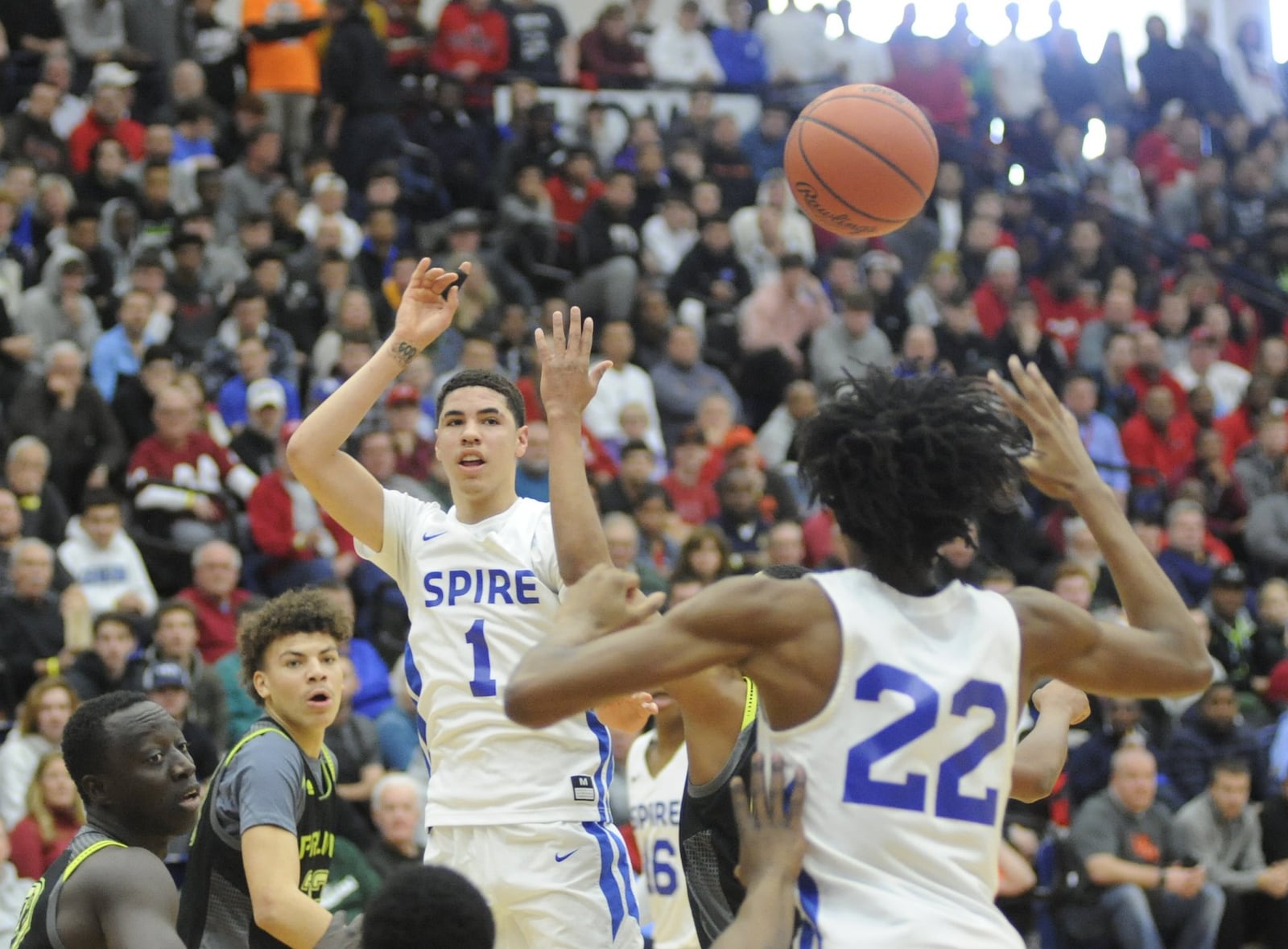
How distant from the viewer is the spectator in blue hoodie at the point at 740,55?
19.4 meters

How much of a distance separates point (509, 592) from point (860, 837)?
2096 millimetres

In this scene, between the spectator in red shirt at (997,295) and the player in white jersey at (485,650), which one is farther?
the spectator in red shirt at (997,295)

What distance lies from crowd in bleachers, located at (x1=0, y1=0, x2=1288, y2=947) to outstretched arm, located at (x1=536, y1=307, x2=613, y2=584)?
16.5 ft

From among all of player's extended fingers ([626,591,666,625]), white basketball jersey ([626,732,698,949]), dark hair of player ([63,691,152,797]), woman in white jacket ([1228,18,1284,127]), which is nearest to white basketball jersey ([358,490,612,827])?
dark hair of player ([63,691,152,797])

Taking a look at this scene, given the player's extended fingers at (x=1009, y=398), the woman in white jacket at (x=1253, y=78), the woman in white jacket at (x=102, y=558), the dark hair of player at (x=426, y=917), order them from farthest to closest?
the woman in white jacket at (x=1253, y=78)
the woman in white jacket at (x=102, y=558)
the player's extended fingers at (x=1009, y=398)
the dark hair of player at (x=426, y=917)

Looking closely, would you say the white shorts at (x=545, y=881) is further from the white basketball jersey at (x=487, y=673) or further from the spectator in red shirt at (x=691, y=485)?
the spectator in red shirt at (x=691, y=485)

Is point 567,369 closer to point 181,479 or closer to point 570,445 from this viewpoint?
point 570,445

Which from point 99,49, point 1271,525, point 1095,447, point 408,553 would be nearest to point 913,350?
point 1095,447

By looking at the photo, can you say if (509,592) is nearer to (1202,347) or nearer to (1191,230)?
(1202,347)

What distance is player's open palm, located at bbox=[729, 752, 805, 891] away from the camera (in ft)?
11.8

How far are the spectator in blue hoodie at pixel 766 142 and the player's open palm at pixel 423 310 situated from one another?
41.9ft

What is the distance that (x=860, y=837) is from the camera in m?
3.63

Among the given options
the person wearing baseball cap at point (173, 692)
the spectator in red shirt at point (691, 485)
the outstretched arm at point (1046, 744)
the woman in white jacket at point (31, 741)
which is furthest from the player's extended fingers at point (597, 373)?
the spectator in red shirt at point (691, 485)

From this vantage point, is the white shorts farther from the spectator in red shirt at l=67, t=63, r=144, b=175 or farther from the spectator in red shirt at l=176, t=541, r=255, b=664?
the spectator in red shirt at l=67, t=63, r=144, b=175
